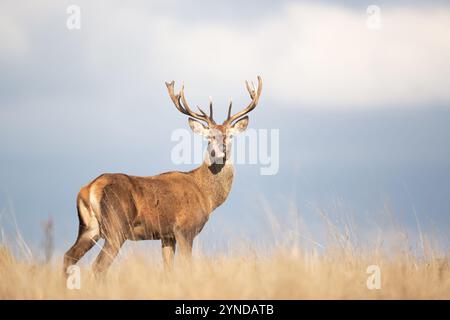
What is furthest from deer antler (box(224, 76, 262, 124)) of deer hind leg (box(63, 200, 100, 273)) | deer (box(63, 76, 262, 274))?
deer hind leg (box(63, 200, 100, 273))

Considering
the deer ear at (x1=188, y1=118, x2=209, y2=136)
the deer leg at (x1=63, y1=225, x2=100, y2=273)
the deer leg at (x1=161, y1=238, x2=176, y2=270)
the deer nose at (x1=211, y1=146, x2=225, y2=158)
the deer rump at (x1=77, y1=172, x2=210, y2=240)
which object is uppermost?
the deer ear at (x1=188, y1=118, x2=209, y2=136)

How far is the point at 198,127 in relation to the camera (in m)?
10.7

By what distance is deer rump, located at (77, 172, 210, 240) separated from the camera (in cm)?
872

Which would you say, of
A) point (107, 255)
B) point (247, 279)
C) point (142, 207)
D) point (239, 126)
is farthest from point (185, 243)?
point (247, 279)

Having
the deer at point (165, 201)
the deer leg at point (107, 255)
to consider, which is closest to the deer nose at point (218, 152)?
the deer at point (165, 201)

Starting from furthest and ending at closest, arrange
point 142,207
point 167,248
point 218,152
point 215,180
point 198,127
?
point 198,127 → point 215,180 → point 218,152 → point 167,248 → point 142,207

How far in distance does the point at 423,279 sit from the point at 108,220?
12.8ft

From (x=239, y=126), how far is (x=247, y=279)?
4.30 meters

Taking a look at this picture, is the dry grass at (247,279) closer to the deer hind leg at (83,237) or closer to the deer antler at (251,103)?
the deer hind leg at (83,237)

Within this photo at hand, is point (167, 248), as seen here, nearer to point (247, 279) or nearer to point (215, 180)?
point (215, 180)

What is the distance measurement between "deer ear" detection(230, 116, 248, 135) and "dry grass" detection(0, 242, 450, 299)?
2769 mm

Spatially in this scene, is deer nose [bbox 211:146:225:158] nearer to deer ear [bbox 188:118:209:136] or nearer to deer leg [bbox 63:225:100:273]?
deer ear [bbox 188:118:209:136]
